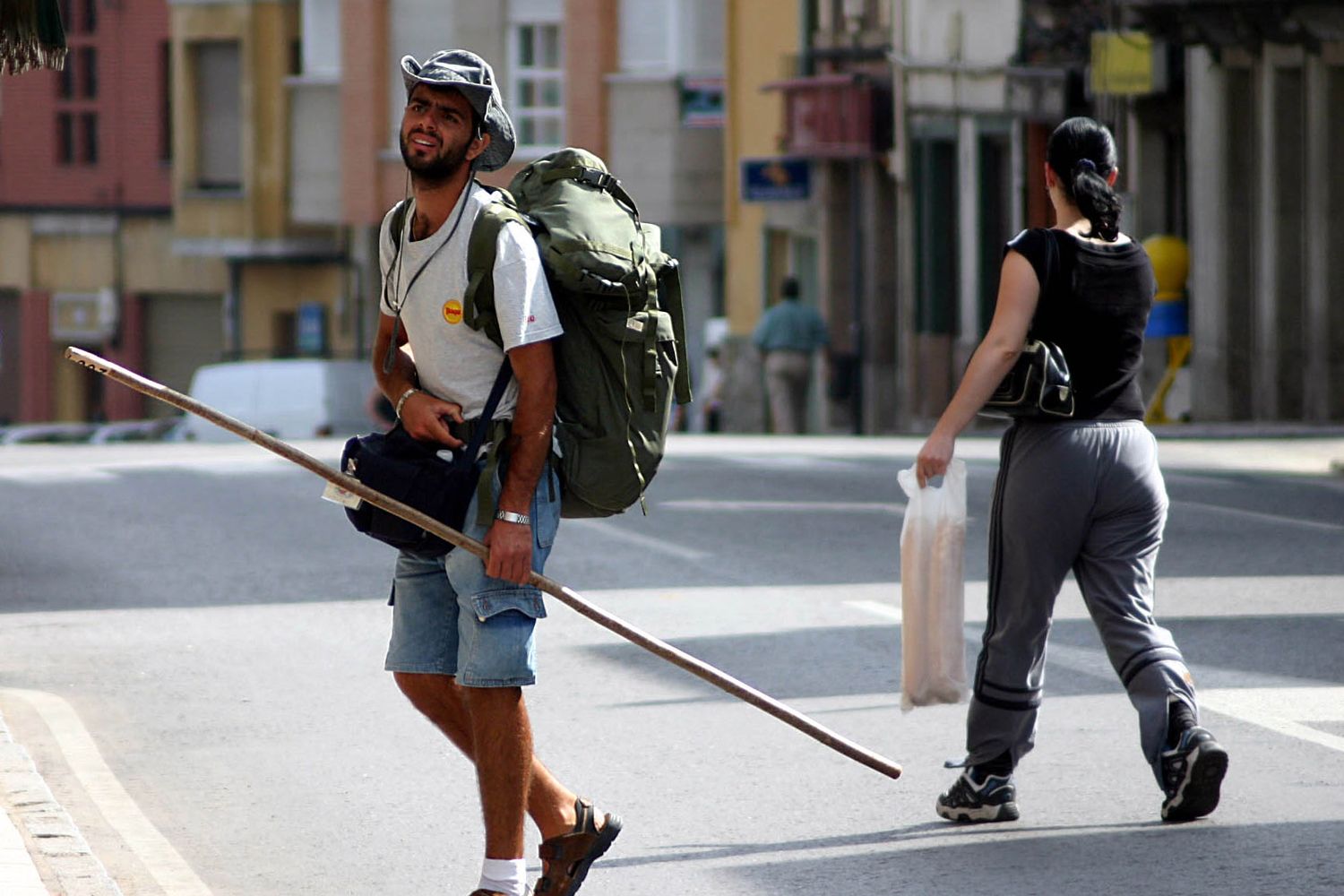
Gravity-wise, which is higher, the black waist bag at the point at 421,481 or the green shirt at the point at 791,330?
the black waist bag at the point at 421,481

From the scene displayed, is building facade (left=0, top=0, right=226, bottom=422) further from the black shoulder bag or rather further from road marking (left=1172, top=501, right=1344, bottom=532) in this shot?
the black shoulder bag

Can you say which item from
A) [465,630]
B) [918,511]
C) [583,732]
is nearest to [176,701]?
[583,732]

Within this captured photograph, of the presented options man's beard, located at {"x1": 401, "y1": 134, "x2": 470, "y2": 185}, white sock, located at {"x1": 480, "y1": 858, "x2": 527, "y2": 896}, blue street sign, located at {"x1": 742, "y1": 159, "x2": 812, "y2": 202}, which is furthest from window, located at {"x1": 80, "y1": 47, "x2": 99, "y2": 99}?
white sock, located at {"x1": 480, "y1": 858, "x2": 527, "y2": 896}

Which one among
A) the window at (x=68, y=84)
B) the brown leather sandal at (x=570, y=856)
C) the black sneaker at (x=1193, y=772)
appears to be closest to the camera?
the brown leather sandal at (x=570, y=856)

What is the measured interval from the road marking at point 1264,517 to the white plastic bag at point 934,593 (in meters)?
8.72

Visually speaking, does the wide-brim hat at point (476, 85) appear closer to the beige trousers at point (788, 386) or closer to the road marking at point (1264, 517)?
the road marking at point (1264, 517)

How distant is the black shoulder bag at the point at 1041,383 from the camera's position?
23.0 ft

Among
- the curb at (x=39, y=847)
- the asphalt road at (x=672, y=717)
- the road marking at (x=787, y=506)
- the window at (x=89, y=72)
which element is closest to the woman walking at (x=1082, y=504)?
the asphalt road at (x=672, y=717)

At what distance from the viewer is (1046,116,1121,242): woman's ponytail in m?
7.12

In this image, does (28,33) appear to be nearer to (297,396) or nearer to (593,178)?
(593,178)

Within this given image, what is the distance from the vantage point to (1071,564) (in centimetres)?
720

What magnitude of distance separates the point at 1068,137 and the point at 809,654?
3.82 metres

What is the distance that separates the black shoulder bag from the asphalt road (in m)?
1.09

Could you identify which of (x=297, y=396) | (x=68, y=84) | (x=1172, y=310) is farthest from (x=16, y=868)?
(x=68, y=84)
